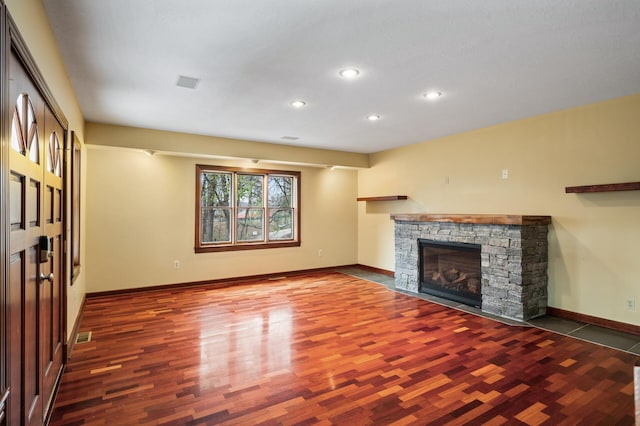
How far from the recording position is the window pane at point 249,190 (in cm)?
624

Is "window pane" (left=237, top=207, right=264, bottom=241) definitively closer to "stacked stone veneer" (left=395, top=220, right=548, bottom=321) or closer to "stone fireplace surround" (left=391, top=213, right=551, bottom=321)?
"stone fireplace surround" (left=391, top=213, right=551, bottom=321)

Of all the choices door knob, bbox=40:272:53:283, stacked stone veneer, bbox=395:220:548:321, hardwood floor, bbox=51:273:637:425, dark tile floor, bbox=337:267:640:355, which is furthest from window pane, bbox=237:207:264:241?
door knob, bbox=40:272:53:283

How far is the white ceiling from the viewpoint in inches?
81.1

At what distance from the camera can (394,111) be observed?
405cm

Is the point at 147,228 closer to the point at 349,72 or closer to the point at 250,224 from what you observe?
the point at 250,224

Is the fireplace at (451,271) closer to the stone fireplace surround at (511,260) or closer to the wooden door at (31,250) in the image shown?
the stone fireplace surround at (511,260)

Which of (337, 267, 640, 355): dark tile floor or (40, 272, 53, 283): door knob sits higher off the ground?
(40, 272, 53, 283): door knob

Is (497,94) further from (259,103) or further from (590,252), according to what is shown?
(259,103)

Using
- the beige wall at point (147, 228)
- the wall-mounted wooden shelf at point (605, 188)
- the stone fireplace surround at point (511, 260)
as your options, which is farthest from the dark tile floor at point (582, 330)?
the beige wall at point (147, 228)

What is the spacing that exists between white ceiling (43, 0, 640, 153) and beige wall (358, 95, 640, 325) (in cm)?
32

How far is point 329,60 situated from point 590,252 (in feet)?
11.5

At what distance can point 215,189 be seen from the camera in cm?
601

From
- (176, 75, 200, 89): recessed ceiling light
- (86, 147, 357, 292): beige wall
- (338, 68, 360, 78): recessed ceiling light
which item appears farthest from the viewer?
(86, 147, 357, 292): beige wall

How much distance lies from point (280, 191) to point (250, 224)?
873 mm
